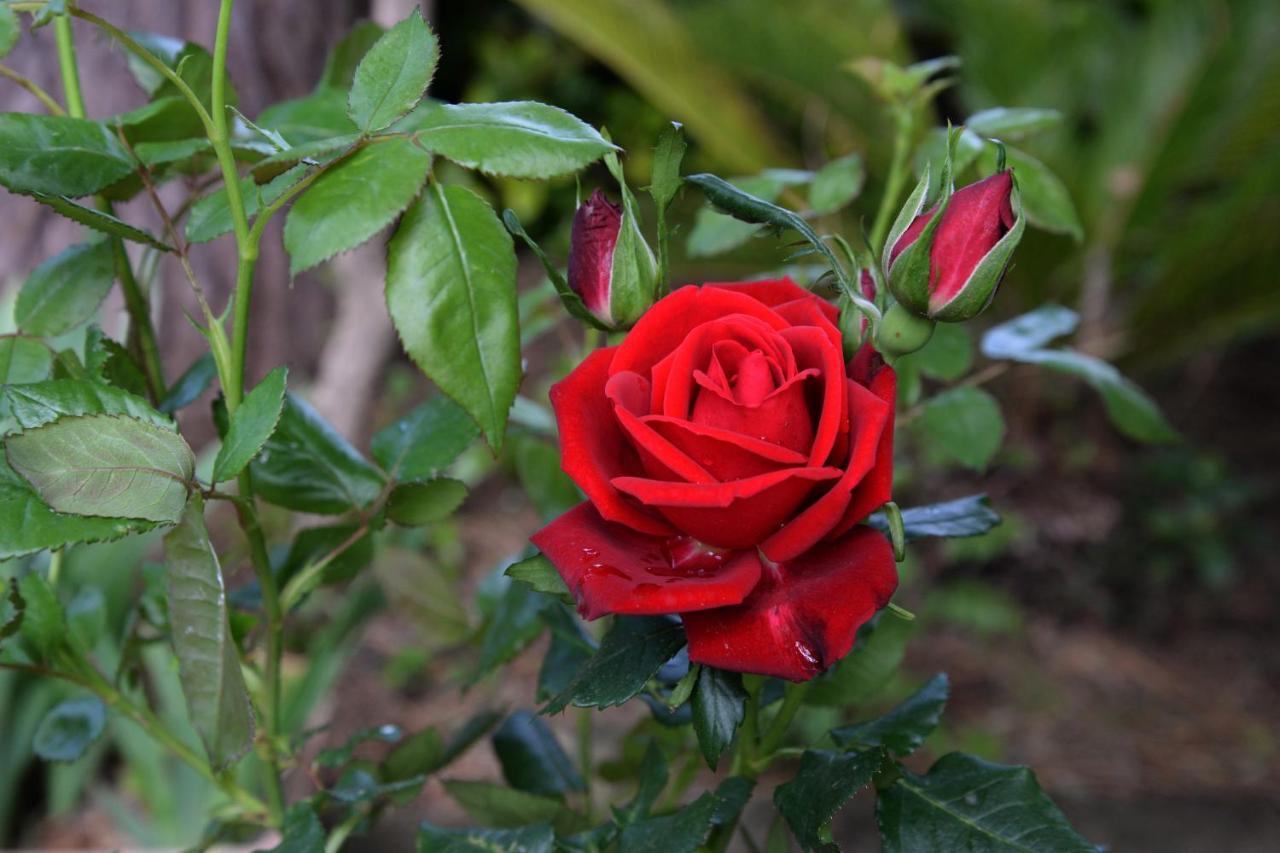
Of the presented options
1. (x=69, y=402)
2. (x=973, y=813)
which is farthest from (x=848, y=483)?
(x=69, y=402)

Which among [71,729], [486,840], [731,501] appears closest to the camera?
[731,501]

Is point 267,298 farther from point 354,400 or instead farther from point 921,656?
point 921,656

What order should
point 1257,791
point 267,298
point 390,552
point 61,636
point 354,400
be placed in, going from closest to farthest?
point 61,636 < point 390,552 < point 1257,791 < point 267,298 < point 354,400

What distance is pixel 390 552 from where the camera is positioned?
835 millimetres

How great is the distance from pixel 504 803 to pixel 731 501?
0.25 m

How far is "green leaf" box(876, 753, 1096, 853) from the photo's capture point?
0.36m

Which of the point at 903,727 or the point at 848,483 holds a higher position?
the point at 848,483

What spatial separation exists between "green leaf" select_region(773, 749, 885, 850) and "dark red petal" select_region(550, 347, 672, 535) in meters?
0.11

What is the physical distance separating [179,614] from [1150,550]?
2129mm

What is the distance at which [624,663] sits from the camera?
1.16ft

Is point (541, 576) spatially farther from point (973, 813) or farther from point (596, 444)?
point (973, 813)

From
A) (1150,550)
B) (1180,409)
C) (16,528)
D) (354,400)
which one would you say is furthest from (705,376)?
(1180,409)

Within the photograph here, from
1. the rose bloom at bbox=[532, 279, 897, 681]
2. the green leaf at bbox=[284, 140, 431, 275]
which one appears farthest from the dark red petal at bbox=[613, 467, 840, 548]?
the green leaf at bbox=[284, 140, 431, 275]

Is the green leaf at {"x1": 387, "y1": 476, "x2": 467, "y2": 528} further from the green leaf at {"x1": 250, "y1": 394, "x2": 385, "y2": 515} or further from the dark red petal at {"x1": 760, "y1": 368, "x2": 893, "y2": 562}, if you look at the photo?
the dark red petal at {"x1": 760, "y1": 368, "x2": 893, "y2": 562}
